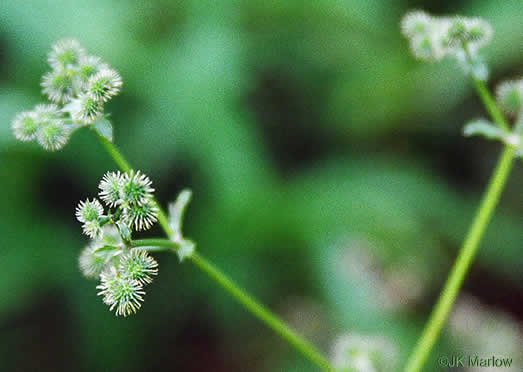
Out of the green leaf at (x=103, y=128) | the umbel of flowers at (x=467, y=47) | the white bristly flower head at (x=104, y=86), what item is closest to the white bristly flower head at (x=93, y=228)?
the green leaf at (x=103, y=128)

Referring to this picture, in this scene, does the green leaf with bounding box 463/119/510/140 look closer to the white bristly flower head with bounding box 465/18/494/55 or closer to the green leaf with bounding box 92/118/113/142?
the white bristly flower head with bounding box 465/18/494/55

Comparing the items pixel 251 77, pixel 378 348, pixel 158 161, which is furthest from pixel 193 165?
pixel 378 348

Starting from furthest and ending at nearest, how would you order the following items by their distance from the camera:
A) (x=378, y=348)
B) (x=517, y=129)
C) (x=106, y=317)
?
(x=106, y=317)
(x=378, y=348)
(x=517, y=129)

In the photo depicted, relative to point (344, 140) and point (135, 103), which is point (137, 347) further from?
point (344, 140)

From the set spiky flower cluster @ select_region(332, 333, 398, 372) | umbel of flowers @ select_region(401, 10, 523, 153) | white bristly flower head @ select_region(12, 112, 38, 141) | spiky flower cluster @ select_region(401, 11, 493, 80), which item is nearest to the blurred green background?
spiky flower cluster @ select_region(332, 333, 398, 372)

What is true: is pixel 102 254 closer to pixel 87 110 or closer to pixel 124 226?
pixel 124 226

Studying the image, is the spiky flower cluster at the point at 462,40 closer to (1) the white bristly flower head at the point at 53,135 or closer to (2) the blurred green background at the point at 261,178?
(1) the white bristly flower head at the point at 53,135
